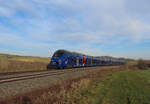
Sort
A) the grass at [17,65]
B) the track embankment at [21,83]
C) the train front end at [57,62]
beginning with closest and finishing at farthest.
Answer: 1. the track embankment at [21,83]
2. the grass at [17,65]
3. the train front end at [57,62]

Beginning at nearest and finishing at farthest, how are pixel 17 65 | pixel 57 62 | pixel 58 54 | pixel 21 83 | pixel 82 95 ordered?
pixel 82 95 < pixel 21 83 < pixel 57 62 < pixel 58 54 < pixel 17 65

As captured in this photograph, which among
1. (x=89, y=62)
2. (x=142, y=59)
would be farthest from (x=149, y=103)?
(x=142, y=59)

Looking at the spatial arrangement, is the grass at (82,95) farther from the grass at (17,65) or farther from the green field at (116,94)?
the grass at (17,65)

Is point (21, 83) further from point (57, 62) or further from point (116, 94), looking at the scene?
point (57, 62)

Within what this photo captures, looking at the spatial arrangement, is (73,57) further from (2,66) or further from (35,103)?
(35,103)

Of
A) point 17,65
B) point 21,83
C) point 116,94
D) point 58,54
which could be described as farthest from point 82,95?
point 17,65

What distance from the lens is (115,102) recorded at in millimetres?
6375

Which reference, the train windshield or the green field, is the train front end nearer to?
the train windshield

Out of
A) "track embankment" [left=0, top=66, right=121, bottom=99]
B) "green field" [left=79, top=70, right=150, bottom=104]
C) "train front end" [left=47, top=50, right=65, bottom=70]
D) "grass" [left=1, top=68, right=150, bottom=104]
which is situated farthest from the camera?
"train front end" [left=47, top=50, right=65, bottom=70]

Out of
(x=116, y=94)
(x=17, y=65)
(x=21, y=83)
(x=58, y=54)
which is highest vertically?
(x=58, y=54)

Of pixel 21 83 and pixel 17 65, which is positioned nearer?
pixel 21 83

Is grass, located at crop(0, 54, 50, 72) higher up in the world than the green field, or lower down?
higher up

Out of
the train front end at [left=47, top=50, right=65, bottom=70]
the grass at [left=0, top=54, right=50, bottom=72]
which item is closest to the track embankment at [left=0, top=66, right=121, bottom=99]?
the grass at [left=0, top=54, right=50, bottom=72]

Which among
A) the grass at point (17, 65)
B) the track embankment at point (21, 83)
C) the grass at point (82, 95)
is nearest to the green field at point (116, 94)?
the grass at point (82, 95)
